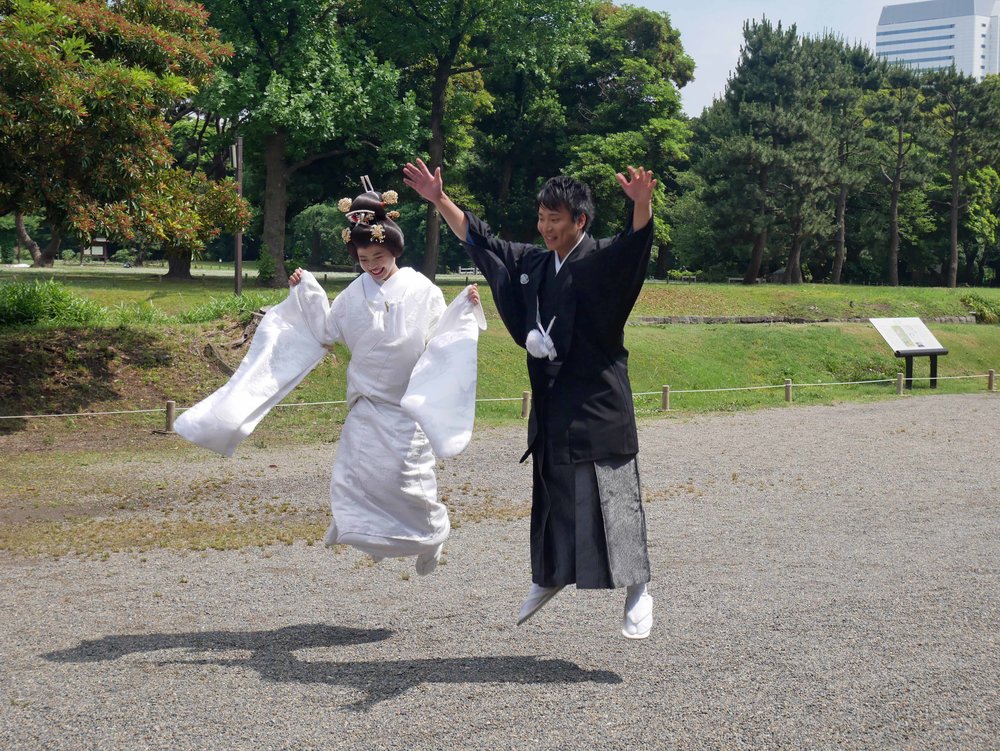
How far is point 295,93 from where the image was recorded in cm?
2695

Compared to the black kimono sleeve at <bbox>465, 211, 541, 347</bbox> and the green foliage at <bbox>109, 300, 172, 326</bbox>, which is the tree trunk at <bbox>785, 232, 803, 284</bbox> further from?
the black kimono sleeve at <bbox>465, 211, 541, 347</bbox>

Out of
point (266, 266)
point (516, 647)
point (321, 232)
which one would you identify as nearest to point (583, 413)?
point (516, 647)

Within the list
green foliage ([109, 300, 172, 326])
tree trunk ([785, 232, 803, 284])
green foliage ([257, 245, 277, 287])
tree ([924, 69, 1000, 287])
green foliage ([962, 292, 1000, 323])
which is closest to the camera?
green foliage ([109, 300, 172, 326])

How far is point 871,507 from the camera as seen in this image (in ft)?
28.2

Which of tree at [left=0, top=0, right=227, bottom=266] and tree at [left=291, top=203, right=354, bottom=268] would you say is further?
tree at [left=291, top=203, right=354, bottom=268]

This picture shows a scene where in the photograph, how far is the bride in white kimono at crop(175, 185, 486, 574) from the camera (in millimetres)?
5027

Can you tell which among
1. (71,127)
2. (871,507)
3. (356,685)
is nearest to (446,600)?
(356,685)

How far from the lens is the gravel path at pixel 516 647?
3.76 metres

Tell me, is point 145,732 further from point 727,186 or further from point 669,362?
point 727,186

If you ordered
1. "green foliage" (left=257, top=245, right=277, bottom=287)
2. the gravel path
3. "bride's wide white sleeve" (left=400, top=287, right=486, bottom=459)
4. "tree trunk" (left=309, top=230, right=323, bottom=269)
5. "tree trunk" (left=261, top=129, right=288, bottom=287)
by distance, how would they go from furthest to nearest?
"tree trunk" (left=309, top=230, right=323, bottom=269) < "tree trunk" (left=261, top=129, right=288, bottom=287) < "green foliage" (left=257, top=245, right=277, bottom=287) < "bride's wide white sleeve" (left=400, top=287, right=486, bottom=459) < the gravel path

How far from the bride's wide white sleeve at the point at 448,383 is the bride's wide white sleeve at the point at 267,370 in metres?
0.71

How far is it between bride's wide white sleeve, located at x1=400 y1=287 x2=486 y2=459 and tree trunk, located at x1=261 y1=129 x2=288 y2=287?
982 inches

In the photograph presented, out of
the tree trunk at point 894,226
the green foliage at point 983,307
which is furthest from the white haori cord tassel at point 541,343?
the tree trunk at point 894,226

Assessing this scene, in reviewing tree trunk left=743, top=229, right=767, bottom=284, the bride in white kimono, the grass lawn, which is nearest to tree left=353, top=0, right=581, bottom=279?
the grass lawn
